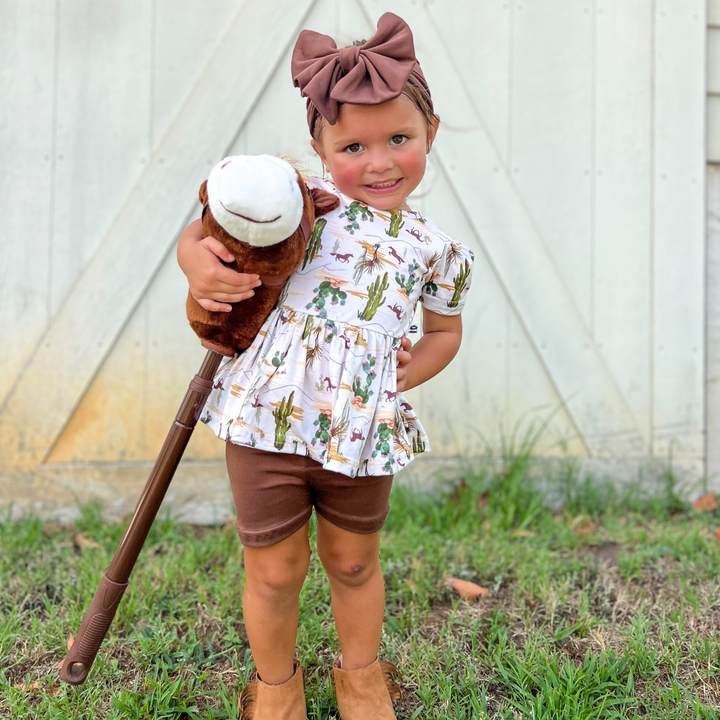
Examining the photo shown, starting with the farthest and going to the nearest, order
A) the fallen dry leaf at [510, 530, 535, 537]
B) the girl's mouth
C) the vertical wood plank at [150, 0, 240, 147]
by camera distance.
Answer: the vertical wood plank at [150, 0, 240, 147] → the fallen dry leaf at [510, 530, 535, 537] → the girl's mouth

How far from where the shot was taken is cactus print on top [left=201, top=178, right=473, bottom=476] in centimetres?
132

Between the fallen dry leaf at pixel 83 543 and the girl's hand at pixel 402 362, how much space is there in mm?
1421

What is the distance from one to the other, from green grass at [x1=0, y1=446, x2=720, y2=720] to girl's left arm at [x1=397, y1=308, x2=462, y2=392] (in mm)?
686

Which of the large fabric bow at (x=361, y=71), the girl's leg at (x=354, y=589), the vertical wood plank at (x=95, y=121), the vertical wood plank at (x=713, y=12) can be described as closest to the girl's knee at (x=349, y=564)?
the girl's leg at (x=354, y=589)

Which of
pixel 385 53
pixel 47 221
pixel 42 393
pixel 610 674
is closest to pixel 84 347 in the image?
pixel 42 393

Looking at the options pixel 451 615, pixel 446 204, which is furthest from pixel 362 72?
pixel 446 204

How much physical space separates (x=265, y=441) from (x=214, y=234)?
0.38 metres

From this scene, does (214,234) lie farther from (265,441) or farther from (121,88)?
(121,88)

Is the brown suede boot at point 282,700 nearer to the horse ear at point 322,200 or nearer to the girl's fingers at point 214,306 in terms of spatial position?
the girl's fingers at point 214,306

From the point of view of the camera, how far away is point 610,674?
1596 millimetres

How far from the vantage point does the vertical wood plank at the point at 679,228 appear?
278cm

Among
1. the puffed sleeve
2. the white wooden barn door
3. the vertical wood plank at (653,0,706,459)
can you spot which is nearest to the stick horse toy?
the puffed sleeve

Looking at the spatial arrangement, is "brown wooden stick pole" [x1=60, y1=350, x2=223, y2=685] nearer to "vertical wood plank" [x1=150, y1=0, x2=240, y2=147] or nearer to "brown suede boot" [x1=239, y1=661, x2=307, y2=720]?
"brown suede boot" [x1=239, y1=661, x2=307, y2=720]

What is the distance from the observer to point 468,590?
2031 millimetres
